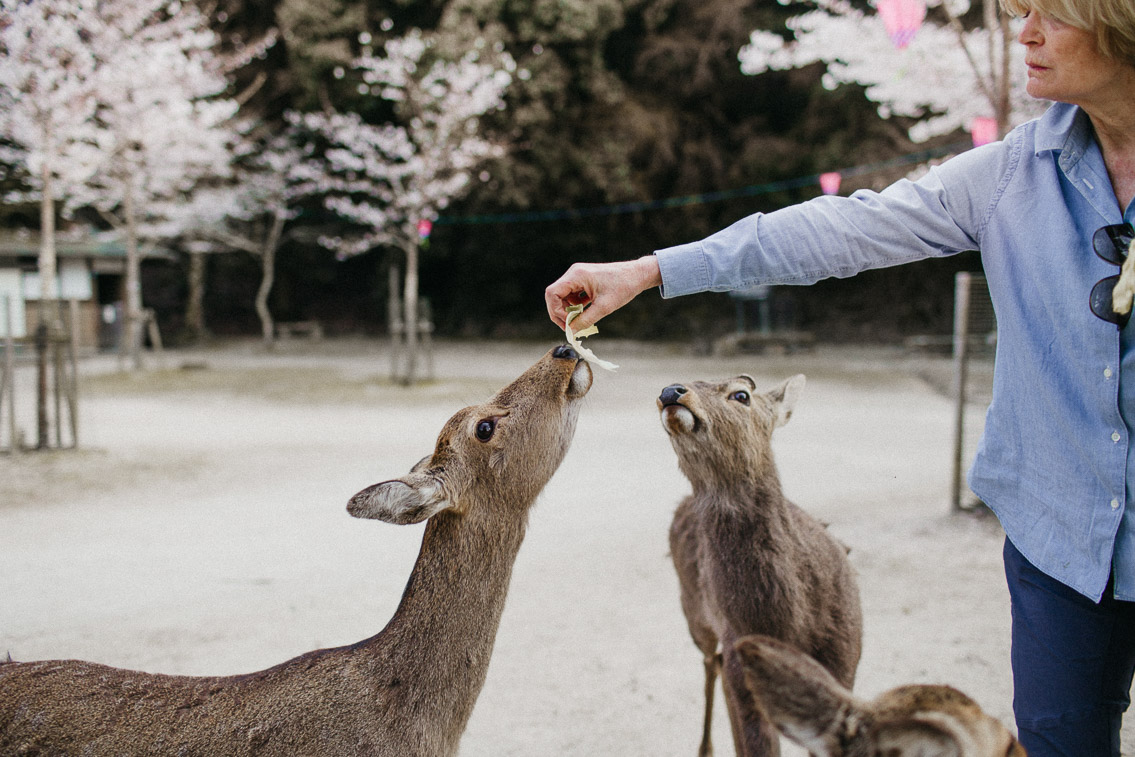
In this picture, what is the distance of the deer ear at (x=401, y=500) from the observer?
1.72m

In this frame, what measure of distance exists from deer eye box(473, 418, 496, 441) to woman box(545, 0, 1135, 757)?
44cm

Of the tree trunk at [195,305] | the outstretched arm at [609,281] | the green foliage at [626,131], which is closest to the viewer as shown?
the outstretched arm at [609,281]

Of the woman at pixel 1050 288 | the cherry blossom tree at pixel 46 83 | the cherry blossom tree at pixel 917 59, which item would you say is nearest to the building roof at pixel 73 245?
the cherry blossom tree at pixel 46 83

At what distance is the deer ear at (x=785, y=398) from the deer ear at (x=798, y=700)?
143cm

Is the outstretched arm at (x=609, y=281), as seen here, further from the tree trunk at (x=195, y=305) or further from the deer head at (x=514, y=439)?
the tree trunk at (x=195, y=305)

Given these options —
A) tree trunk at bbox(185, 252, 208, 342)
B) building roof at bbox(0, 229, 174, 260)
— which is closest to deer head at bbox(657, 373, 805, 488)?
building roof at bbox(0, 229, 174, 260)

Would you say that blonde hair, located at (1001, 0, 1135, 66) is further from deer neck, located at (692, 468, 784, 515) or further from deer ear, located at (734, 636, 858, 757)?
deer neck, located at (692, 468, 784, 515)

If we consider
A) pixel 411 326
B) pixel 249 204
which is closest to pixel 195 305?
pixel 249 204

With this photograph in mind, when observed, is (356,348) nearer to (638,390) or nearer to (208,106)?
(208,106)

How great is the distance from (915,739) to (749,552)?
116 cm

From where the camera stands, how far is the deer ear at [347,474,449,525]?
67.6 inches

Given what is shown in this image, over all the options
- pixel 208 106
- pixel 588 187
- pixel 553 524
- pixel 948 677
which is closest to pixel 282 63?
pixel 208 106

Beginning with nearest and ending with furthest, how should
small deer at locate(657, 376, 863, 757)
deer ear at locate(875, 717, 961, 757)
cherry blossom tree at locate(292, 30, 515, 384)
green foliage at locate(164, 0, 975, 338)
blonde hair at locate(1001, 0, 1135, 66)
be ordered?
1. deer ear at locate(875, 717, 961, 757)
2. blonde hair at locate(1001, 0, 1135, 66)
3. small deer at locate(657, 376, 863, 757)
4. cherry blossom tree at locate(292, 30, 515, 384)
5. green foliage at locate(164, 0, 975, 338)

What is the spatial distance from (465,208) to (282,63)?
21.4ft
